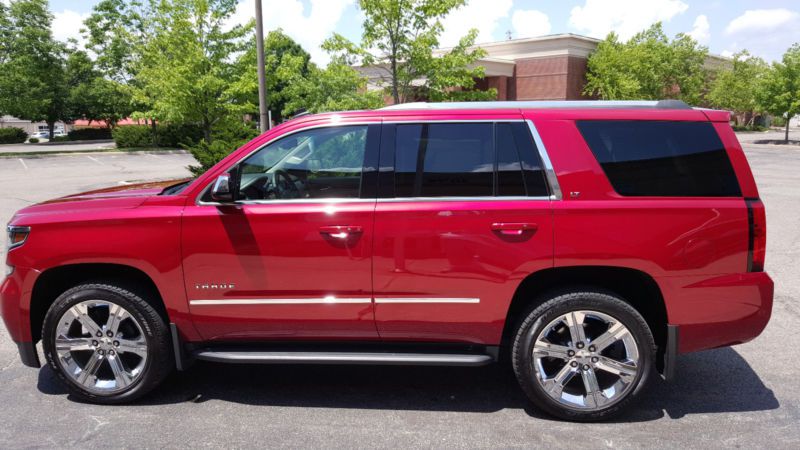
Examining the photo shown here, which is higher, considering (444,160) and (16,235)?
(444,160)

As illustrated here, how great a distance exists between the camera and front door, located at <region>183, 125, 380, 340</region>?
3.46 meters

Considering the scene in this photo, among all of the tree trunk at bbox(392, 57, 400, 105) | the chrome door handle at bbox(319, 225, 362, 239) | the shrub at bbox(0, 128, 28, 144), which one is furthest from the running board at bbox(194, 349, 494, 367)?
the shrub at bbox(0, 128, 28, 144)

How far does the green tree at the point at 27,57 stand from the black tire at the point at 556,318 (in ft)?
125

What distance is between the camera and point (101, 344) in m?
3.73

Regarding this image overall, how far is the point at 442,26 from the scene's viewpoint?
42.9 ft

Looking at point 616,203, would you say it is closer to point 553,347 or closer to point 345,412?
point 553,347

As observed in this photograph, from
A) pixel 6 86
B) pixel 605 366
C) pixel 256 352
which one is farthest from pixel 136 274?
pixel 6 86

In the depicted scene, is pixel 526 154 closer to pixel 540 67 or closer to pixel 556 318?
pixel 556 318

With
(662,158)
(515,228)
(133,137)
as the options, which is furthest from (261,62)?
(133,137)

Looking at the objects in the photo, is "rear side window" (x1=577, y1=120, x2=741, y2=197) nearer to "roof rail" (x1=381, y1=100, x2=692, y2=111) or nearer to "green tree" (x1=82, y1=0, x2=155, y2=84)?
"roof rail" (x1=381, y1=100, x2=692, y2=111)

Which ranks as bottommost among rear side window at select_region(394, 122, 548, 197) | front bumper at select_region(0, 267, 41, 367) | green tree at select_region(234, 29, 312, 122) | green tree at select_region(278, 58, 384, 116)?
front bumper at select_region(0, 267, 41, 367)

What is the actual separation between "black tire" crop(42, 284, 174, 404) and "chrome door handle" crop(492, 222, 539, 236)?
2.22 metres

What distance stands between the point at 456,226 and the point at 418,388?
1329 mm

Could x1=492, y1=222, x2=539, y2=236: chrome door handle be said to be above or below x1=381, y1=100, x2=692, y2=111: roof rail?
below
